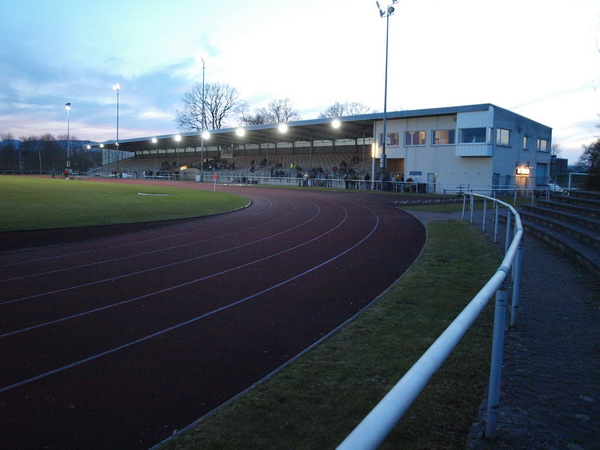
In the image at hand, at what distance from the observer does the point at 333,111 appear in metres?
94.8

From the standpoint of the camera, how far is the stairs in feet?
29.1

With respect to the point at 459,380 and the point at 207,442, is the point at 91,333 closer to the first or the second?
the point at 207,442

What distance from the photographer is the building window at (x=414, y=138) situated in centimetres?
3991

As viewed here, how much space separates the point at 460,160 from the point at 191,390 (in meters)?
36.7

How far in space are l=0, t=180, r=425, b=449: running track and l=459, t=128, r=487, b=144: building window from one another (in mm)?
25384

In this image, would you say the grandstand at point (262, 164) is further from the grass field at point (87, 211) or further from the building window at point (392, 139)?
the grass field at point (87, 211)

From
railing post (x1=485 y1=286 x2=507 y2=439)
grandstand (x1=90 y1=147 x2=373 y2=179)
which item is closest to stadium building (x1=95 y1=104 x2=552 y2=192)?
grandstand (x1=90 y1=147 x2=373 y2=179)

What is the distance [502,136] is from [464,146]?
370cm

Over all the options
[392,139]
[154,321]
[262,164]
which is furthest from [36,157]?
[154,321]

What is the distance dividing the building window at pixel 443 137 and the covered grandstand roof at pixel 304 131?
1.58 metres

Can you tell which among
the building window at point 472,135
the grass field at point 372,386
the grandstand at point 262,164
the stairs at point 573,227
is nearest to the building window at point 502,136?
the building window at point 472,135

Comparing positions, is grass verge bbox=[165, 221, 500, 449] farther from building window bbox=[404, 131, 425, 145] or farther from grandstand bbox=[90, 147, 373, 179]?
grandstand bbox=[90, 147, 373, 179]

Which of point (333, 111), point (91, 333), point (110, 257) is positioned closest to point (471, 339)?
point (91, 333)

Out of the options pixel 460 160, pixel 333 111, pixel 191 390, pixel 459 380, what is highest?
pixel 333 111
